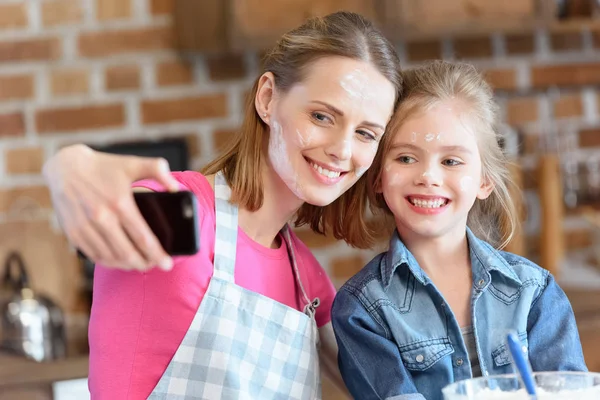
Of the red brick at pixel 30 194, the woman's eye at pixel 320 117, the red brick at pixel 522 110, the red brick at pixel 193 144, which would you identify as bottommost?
the red brick at pixel 30 194

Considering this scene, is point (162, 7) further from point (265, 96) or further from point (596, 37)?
point (596, 37)

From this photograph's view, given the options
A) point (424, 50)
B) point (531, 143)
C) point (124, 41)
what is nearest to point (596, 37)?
point (531, 143)

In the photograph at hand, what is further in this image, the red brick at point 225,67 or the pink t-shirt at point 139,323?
the red brick at point 225,67

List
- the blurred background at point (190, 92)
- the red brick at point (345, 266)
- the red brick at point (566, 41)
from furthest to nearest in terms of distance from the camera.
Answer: the red brick at point (566, 41), the red brick at point (345, 266), the blurred background at point (190, 92)

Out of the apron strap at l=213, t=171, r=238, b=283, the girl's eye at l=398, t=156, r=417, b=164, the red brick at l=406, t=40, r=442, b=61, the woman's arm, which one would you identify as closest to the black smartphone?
the woman's arm

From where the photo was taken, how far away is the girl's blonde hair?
45.8 inches

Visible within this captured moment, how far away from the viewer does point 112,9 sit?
2113 mm

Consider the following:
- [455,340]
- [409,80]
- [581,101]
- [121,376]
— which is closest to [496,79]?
[581,101]

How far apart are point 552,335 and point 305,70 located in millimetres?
460

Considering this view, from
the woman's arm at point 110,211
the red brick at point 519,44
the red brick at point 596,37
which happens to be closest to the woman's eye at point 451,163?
the woman's arm at point 110,211

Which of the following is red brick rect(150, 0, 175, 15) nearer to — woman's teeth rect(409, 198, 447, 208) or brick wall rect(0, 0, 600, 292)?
brick wall rect(0, 0, 600, 292)

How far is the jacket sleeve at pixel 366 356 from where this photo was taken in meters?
1.03

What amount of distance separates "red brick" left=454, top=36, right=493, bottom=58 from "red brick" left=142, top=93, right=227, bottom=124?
0.63 meters

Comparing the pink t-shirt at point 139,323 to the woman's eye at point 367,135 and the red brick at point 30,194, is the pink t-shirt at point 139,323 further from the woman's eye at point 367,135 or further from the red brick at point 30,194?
the red brick at point 30,194
